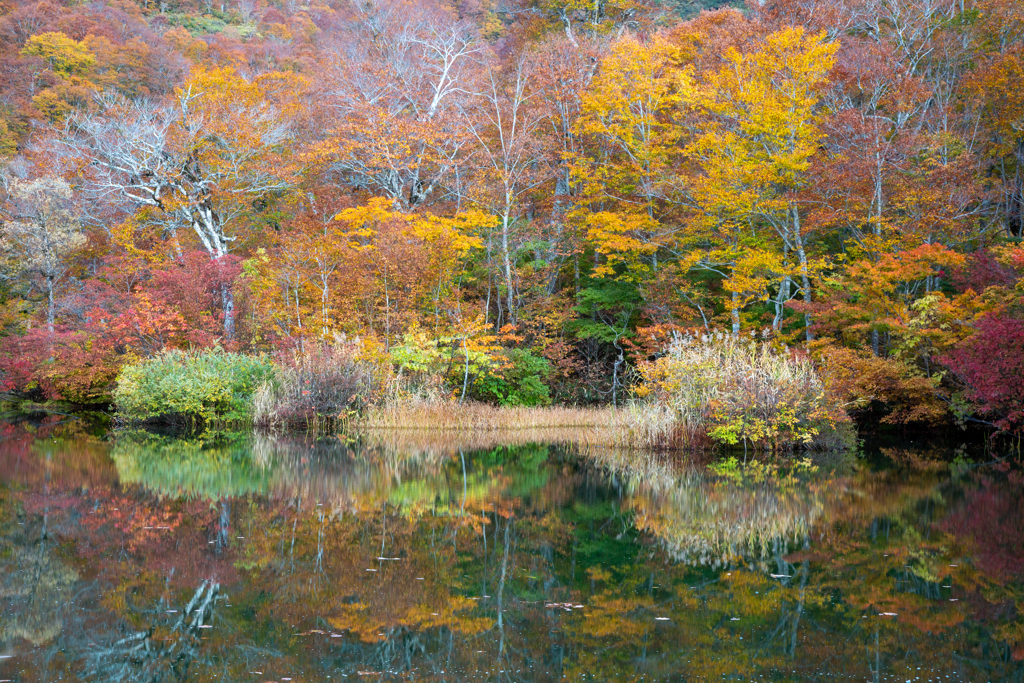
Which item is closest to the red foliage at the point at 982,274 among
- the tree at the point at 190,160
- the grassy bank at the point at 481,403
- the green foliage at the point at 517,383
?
the grassy bank at the point at 481,403

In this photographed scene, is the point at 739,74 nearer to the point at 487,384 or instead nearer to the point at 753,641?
the point at 487,384

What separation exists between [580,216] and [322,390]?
30.6 ft

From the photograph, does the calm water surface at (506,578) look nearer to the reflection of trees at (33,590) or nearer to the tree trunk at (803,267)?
the reflection of trees at (33,590)

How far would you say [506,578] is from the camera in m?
5.86

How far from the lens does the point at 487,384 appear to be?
2022 centimetres

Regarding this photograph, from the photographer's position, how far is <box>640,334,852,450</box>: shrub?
41.6ft

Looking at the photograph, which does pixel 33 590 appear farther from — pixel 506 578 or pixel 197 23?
pixel 197 23

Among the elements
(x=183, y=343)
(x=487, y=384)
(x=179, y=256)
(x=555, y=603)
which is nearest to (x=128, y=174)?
(x=179, y=256)

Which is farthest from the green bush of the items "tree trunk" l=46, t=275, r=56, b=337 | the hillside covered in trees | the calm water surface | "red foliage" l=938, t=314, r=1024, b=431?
"red foliage" l=938, t=314, r=1024, b=431

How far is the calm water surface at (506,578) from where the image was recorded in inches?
167

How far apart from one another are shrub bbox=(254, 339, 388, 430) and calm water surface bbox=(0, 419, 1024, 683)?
260 inches

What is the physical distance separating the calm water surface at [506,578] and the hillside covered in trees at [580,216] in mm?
6348

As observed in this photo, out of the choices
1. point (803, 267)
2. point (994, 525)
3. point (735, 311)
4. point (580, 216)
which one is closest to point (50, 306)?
point (580, 216)

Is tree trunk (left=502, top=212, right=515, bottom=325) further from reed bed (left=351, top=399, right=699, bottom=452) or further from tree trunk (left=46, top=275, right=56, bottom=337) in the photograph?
tree trunk (left=46, top=275, right=56, bottom=337)
